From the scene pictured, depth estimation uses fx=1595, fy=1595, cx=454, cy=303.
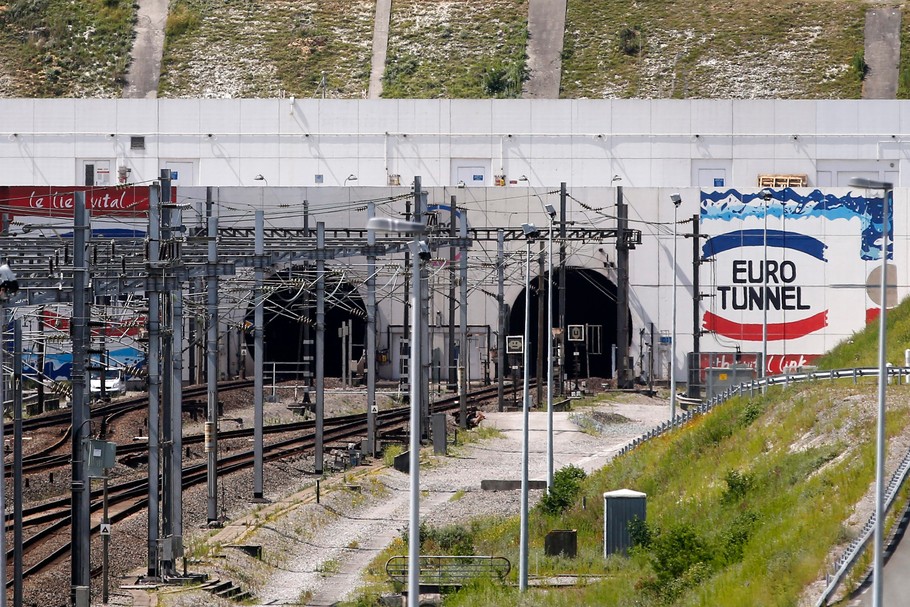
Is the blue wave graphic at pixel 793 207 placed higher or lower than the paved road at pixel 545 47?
lower

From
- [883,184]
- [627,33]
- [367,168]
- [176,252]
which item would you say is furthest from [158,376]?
Answer: [627,33]

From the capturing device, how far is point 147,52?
4306 inches

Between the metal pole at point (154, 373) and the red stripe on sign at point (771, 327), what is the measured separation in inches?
1616

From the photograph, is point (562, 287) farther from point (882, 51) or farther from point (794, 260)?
point (882, 51)

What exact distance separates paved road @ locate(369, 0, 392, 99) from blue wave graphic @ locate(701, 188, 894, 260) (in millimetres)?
40083

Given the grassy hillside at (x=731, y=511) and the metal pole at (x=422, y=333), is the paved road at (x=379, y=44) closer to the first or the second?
the metal pole at (x=422, y=333)

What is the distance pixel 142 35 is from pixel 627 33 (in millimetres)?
33600

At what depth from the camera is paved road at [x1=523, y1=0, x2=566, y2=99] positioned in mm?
105000

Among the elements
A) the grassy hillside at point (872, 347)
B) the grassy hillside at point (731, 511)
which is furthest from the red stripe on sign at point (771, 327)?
the grassy hillside at point (731, 511)

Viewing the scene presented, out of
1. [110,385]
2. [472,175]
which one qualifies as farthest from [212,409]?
[472,175]

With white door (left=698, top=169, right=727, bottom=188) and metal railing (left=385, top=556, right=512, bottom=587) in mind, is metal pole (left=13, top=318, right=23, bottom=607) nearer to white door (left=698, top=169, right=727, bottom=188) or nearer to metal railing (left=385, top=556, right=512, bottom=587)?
metal railing (left=385, top=556, right=512, bottom=587)

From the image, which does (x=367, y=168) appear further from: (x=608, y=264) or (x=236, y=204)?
(x=608, y=264)

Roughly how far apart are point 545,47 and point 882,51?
22.2 metres

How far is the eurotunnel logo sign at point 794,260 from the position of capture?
222ft
